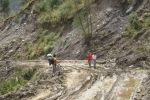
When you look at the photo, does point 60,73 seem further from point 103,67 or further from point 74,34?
point 74,34

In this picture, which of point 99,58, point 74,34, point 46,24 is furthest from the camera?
point 46,24

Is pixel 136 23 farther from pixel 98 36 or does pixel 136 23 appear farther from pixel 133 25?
pixel 98 36

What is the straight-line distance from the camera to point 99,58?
3469 cm

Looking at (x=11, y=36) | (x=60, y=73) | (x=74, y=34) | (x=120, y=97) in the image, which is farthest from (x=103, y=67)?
(x=11, y=36)

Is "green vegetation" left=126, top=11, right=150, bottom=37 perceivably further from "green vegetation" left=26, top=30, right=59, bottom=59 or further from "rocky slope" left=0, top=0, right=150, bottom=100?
"green vegetation" left=26, top=30, right=59, bottom=59

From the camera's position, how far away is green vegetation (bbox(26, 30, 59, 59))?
43.4m

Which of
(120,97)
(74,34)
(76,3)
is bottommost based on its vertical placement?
(120,97)

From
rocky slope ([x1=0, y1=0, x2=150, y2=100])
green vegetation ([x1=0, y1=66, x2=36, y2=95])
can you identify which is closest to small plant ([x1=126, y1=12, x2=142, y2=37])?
rocky slope ([x1=0, y1=0, x2=150, y2=100])

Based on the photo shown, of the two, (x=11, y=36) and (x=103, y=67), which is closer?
(x=103, y=67)

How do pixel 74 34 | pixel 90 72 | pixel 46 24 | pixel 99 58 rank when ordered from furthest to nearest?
pixel 46 24, pixel 74 34, pixel 99 58, pixel 90 72

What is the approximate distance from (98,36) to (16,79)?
9.98 meters

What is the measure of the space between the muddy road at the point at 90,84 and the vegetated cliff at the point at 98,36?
7.85 feet

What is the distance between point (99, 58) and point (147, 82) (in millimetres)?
11485

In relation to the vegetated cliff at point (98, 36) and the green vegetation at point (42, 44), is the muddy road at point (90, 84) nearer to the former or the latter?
the vegetated cliff at point (98, 36)
